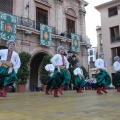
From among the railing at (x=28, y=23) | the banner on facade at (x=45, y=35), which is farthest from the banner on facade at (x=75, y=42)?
the railing at (x=28, y=23)

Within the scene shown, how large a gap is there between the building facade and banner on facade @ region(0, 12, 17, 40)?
43.5 ft

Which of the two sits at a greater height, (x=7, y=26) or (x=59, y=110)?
(x=7, y=26)

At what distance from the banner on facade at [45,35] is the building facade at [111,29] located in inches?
388

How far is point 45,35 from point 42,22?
5.44ft

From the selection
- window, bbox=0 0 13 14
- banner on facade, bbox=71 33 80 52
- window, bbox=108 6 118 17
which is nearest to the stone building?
window, bbox=0 0 13 14

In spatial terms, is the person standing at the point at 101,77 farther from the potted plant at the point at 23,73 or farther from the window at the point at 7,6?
the window at the point at 7,6

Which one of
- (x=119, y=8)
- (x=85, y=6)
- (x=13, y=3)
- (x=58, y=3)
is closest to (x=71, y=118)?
(x=13, y=3)

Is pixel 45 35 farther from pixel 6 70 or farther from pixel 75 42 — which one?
pixel 6 70

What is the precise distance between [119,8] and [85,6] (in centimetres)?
432

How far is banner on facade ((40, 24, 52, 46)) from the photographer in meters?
16.6

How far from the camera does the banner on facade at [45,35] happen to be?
54.4ft

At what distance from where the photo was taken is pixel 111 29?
25156 mm

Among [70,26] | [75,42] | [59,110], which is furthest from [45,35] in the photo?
[59,110]

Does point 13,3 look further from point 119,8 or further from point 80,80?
point 119,8
